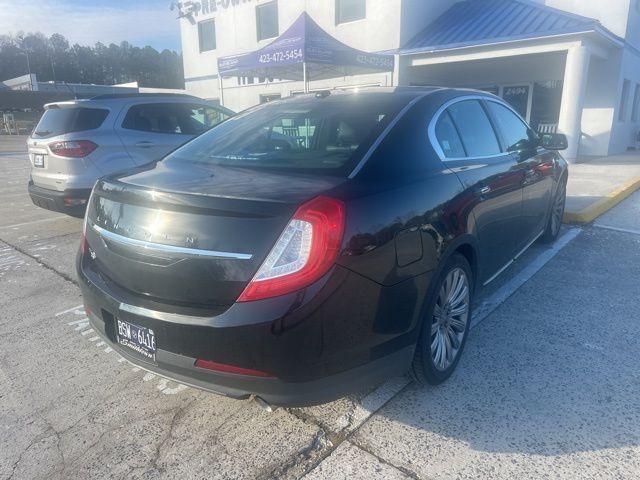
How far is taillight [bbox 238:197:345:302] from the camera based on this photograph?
186cm

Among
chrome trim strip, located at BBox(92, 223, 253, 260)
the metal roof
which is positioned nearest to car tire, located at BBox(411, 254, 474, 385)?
chrome trim strip, located at BBox(92, 223, 253, 260)

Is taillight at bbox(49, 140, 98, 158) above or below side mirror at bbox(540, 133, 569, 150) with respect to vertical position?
below

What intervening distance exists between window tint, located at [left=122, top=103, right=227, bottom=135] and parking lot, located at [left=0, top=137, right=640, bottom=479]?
324 cm

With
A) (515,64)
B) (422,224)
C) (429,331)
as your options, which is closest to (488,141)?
(422,224)

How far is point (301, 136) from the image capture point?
2.98 meters

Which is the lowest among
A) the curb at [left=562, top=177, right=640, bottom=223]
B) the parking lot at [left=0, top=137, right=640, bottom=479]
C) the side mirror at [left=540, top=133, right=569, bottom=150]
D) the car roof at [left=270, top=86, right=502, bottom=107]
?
the parking lot at [left=0, top=137, right=640, bottom=479]

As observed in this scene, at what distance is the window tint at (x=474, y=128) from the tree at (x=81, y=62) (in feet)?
265

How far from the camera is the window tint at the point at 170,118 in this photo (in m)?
6.17

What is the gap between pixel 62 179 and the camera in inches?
222

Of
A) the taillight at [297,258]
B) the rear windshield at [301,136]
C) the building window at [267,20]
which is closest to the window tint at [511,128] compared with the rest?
the rear windshield at [301,136]

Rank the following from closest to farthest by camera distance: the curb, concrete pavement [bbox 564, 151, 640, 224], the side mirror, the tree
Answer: the side mirror < the curb < concrete pavement [bbox 564, 151, 640, 224] < the tree

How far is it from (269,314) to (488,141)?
234 cm

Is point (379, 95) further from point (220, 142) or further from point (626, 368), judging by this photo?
point (626, 368)

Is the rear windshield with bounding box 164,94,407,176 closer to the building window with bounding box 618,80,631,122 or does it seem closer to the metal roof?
the metal roof
